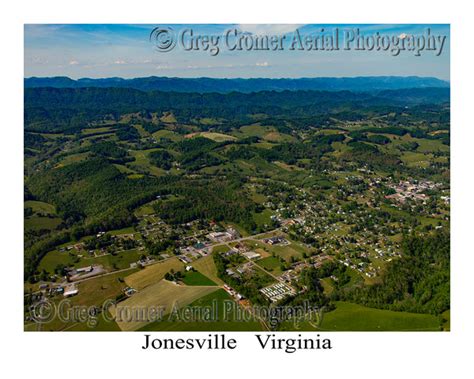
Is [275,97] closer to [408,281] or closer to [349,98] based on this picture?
[349,98]

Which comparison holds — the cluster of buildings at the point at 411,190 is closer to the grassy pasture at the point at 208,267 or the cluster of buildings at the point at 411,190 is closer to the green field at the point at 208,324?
the grassy pasture at the point at 208,267

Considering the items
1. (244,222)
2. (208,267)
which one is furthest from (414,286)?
(244,222)

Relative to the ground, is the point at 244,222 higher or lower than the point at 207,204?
lower

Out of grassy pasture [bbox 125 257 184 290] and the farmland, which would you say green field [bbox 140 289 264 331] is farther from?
grassy pasture [bbox 125 257 184 290]

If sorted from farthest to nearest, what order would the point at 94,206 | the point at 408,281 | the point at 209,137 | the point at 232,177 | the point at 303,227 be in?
the point at 209,137, the point at 232,177, the point at 94,206, the point at 303,227, the point at 408,281

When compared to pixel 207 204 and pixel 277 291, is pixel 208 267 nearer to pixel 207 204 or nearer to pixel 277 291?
pixel 277 291

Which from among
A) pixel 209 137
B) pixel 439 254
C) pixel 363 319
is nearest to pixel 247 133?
pixel 209 137

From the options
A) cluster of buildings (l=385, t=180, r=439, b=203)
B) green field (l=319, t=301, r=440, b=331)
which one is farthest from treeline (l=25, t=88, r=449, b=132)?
green field (l=319, t=301, r=440, b=331)
